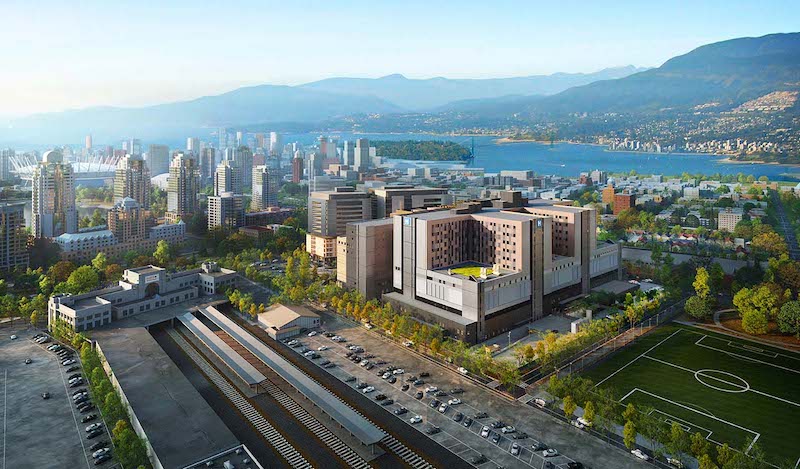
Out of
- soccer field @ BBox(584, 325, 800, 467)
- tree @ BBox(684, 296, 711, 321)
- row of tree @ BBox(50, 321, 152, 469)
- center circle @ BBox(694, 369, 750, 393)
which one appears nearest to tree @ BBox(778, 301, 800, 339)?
soccer field @ BBox(584, 325, 800, 467)

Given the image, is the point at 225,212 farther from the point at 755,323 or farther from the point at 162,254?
the point at 755,323

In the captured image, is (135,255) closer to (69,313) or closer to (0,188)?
(69,313)

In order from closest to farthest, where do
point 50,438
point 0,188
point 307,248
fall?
point 50,438 → point 307,248 → point 0,188

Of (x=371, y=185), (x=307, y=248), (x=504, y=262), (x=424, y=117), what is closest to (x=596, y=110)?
(x=424, y=117)

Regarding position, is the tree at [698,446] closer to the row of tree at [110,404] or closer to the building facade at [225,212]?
the row of tree at [110,404]

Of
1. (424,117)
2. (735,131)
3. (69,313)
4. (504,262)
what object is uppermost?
(424,117)

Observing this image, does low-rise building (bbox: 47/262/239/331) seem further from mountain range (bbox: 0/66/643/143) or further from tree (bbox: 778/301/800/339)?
mountain range (bbox: 0/66/643/143)
